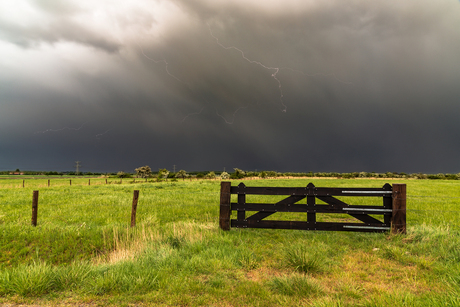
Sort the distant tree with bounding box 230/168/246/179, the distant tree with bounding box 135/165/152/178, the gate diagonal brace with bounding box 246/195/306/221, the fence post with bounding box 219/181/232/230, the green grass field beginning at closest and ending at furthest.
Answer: the green grass field, the gate diagonal brace with bounding box 246/195/306/221, the fence post with bounding box 219/181/232/230, the distant tree with bounding box 230/168/246/179, the distant tree with bounding box 135/165/152/178

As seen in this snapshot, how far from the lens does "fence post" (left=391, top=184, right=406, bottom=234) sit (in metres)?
8.15

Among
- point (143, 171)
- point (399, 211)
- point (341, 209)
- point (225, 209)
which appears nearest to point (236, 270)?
point (225, 209)

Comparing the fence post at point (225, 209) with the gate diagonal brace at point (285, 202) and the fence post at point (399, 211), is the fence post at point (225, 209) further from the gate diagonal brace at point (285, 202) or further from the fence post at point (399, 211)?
the fence post at point (399, 211)

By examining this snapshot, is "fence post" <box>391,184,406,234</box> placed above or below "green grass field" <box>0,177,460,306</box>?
above

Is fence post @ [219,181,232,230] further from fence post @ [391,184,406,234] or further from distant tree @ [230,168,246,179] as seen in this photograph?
distant tree @ [230,168,246,179]

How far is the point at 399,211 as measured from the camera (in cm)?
820

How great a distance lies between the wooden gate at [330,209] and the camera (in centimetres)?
825

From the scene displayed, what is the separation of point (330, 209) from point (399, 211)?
2311mm

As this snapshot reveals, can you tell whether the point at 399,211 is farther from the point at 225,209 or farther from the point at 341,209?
the point at 225,209

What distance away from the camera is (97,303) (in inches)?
171

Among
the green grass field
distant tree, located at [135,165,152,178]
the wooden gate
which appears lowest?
distant tree, located at [135,165,152,178]

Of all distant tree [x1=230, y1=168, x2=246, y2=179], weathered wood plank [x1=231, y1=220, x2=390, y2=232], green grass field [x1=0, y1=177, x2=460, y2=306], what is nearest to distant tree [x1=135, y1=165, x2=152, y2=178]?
distant tree [x1=230, y1=168, x2=246, y2=179]

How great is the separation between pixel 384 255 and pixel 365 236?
1.91 meters

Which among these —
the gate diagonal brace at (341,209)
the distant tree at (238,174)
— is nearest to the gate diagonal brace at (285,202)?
the gate diagonal brace at (341,209)
